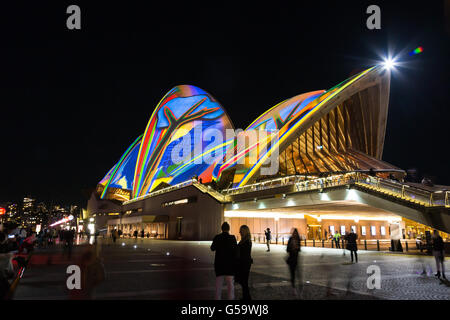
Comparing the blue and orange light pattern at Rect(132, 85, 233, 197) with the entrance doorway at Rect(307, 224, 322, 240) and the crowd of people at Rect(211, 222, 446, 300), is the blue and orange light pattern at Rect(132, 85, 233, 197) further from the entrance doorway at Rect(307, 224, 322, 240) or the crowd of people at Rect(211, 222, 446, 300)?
the crowd of people at Rect(211, 222, 446, 300)

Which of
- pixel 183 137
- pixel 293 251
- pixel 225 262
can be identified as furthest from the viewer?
pixel 183 137

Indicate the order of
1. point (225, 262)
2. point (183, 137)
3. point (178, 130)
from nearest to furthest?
point (225, 262)
point (183, 137)
point (178, 130)

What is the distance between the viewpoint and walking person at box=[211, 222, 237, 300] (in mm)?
4871

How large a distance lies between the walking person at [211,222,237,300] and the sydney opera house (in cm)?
1276

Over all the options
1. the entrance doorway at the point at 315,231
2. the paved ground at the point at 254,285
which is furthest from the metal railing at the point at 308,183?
the paved ground at the point at 254,285

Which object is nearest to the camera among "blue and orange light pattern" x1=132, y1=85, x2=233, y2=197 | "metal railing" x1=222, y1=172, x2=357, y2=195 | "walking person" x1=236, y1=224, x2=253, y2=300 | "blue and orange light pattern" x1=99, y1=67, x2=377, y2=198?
"walking person" x1=236, y1=224, x2=253, y2=300

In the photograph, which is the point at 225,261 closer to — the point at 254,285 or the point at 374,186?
the point at 254,285

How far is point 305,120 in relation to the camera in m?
29.9

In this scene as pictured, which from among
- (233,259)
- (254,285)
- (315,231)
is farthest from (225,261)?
(315,231)

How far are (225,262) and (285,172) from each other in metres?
37.2

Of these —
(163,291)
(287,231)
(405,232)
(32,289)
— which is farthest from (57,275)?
(405,232)

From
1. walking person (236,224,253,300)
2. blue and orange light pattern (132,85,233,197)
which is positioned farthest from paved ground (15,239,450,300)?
blue and orange light pattern (132,85,233,197)

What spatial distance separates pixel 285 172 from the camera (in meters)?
41.3

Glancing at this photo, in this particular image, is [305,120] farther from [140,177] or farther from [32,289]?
[140,177]
